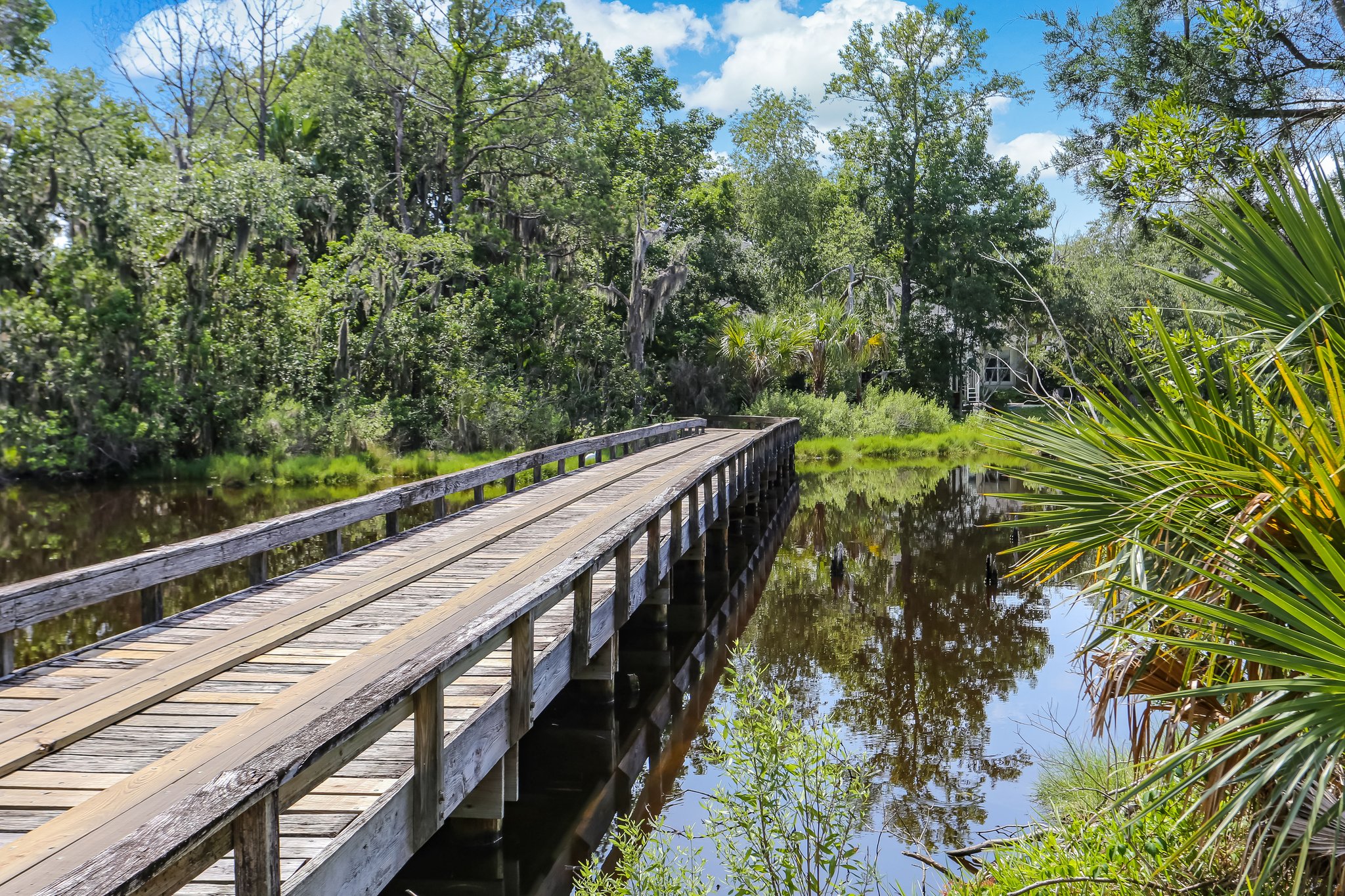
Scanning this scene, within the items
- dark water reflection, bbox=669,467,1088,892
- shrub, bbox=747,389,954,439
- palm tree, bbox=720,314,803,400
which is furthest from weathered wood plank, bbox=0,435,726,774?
palm tree, bbox=720,314,803,400

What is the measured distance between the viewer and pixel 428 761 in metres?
4.16

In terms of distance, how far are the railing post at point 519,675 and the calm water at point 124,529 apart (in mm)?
7314

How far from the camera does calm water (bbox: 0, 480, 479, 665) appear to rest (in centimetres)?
1151

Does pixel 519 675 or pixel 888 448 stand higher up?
pixel 519 675

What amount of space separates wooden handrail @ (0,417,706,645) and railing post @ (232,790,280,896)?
3.02 meters

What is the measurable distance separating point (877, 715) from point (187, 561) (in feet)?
20.2

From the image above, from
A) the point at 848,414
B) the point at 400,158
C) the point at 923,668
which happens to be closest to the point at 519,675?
the point at 923,668

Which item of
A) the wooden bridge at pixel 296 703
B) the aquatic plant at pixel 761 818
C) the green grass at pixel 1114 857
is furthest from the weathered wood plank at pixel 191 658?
the green grass at pixel 1114 857

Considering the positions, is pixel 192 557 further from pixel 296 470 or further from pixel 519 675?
pixel 296 470

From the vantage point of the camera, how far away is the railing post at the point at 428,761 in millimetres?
4078

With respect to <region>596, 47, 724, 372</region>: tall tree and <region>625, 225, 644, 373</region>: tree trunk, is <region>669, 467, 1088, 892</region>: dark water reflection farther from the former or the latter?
<region>596, 47, 724, 372</region>: tall tree

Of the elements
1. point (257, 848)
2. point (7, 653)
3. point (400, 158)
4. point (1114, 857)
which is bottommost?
point (1114, 857)

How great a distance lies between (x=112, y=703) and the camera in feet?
15.1

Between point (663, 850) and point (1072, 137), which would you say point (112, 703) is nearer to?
point (663, 850)
